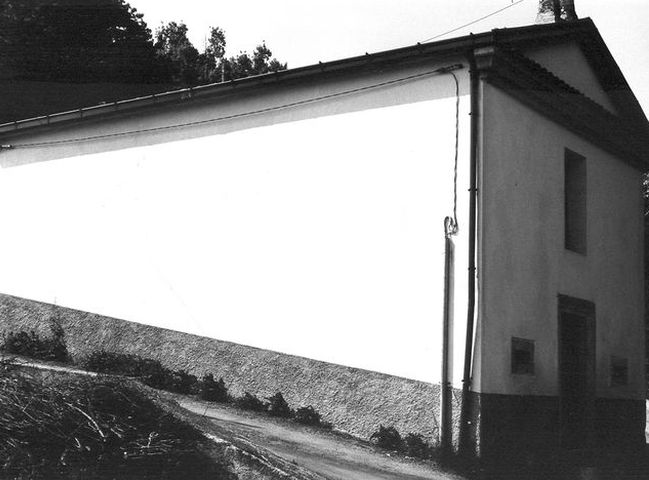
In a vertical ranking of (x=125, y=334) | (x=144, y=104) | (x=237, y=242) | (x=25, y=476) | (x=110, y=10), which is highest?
(x=110, y=10)

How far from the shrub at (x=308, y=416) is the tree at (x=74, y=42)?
661 inches

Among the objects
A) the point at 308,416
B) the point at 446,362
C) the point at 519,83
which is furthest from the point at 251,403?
the point at 519,83

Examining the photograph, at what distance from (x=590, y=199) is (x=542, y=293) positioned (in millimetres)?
2505

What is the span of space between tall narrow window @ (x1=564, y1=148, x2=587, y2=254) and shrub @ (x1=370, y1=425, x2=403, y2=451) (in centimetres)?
465

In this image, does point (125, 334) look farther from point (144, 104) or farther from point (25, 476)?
point (25, 476)

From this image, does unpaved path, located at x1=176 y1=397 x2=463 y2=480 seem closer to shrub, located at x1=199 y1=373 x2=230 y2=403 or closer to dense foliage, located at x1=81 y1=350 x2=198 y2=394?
shrub, located at x1=199 y1=373 x2=230 y2=403

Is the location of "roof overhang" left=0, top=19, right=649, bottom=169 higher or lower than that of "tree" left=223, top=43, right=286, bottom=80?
lower

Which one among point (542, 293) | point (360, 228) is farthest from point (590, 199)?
point (360, 228)

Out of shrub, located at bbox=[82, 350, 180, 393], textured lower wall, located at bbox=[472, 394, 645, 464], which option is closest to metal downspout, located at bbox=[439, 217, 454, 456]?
textured lower wall, located at bbox=[472, 394, 645, 464]

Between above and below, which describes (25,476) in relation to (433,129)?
below

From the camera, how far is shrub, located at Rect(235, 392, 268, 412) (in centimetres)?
1142

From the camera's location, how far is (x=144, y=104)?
43.9 feet

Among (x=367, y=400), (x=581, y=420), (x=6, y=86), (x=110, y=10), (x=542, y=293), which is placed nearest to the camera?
(x=367, y=400)

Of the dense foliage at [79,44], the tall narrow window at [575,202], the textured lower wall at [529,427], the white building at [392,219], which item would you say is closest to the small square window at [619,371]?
the white building at [392,219]
